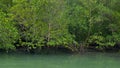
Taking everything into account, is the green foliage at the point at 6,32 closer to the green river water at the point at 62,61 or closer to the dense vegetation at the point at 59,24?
the dense vegetation at the point at 59,24

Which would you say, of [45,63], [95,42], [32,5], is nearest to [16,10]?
[32,5]

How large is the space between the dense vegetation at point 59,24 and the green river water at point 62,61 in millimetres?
834

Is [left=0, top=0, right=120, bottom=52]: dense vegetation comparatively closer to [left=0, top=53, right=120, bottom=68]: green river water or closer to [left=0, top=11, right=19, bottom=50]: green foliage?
[left=0, top=11, right=19, bottom=50]: green foliage

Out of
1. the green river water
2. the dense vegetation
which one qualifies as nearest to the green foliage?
the dense vegetation

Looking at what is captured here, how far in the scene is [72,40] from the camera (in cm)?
1923

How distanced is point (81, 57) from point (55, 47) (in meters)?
2.58

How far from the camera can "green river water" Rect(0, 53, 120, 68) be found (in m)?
15.3

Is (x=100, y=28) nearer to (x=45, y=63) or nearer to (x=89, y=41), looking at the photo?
(x=89, y=41)

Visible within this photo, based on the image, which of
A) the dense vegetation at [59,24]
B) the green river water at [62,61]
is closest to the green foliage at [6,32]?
the dense vegetation at [59,24]

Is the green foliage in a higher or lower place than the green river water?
higher

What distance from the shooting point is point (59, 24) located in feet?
62.0

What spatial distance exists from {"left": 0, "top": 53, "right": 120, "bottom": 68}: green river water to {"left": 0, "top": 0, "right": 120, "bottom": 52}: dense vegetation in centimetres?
83

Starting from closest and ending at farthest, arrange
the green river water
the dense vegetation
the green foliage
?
the green river water
the green foliage
the dense vegetation

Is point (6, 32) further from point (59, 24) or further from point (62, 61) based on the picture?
point (62, 61)
